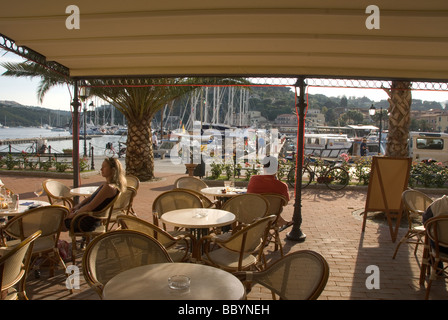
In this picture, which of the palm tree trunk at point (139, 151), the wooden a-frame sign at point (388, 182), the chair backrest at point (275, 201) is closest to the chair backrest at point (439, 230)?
the chair backrest at point (275, 201)

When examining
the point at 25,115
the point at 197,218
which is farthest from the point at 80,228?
the point at 25,115

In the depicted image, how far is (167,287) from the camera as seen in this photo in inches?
87.4

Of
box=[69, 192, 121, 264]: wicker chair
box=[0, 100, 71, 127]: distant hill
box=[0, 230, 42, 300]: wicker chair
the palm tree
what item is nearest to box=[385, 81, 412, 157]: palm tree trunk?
the palm tree

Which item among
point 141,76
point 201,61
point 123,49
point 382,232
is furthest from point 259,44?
point 382,232

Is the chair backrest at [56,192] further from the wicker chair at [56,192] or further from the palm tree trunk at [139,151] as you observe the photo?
the palm tree trunk at [139,151]

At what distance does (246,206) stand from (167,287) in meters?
2.58

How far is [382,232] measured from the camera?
657cm

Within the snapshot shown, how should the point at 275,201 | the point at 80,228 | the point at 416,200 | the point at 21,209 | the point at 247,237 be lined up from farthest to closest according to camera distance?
the point at 416,200
the point at 275,201
the point at 80,228
the point at 21,209
the point at 247,237

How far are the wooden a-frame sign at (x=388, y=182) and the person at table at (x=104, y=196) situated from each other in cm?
435

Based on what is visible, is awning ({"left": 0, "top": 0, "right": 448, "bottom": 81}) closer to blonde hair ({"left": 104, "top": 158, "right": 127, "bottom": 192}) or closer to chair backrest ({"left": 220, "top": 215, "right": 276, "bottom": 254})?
blonde hair ({"left": 104, "top": 158, "right": 127, "bottom": 192})

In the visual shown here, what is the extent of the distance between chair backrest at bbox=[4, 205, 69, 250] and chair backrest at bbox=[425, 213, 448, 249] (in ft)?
12.8

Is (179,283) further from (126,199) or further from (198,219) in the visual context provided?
(126,199)

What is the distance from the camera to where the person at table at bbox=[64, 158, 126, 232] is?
441 cm

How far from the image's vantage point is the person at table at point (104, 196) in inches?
174
